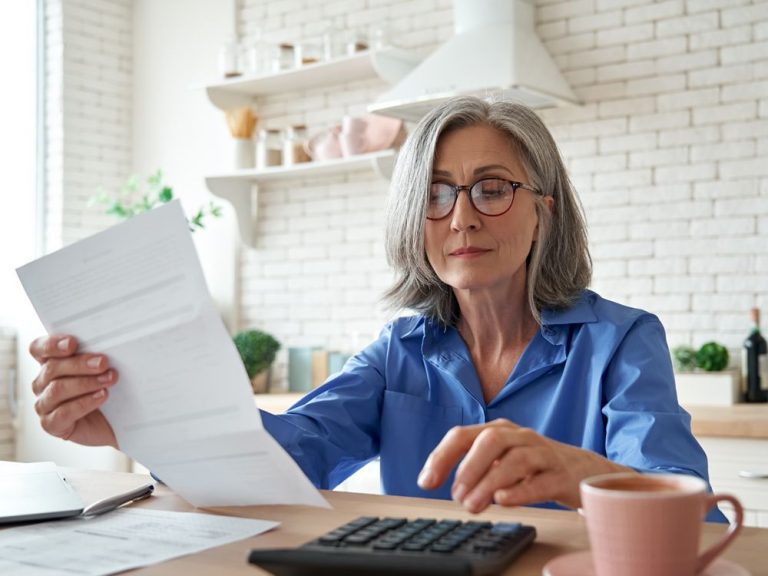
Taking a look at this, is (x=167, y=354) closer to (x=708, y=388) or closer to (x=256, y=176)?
(x=708, y=388)

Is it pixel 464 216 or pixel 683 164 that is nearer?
pixel 464 216

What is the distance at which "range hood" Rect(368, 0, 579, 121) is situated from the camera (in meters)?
3.77

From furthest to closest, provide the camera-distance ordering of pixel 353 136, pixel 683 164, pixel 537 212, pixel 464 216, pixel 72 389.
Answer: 1. pixel 353 136
2. pixel 683 164
3. pixel 537 212
4. pixel 464 216
5. pixel 72 389

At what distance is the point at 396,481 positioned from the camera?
5.98 feet

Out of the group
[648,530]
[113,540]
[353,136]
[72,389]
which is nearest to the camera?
[648,530]

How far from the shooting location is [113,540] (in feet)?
3.77

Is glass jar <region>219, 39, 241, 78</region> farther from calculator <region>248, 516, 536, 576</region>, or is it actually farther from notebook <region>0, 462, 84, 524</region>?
calculator <region>248, 516, 536, 576</region>

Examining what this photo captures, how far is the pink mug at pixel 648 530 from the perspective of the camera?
2.64 feet

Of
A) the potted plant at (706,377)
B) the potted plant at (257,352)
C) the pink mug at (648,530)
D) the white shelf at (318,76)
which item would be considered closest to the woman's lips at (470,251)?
the pink mug at (648,530)

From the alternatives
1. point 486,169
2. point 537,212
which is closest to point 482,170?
point 486,169

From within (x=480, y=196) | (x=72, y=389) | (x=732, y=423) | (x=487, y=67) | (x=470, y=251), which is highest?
(x=487, y=67)

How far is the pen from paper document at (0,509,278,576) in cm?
1

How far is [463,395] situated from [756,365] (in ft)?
7.09

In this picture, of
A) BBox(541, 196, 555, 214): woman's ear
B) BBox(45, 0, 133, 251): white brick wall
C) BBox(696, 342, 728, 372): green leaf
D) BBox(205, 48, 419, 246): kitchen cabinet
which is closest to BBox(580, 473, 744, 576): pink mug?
BBox(541, 196, 555, 214): woman's ear
